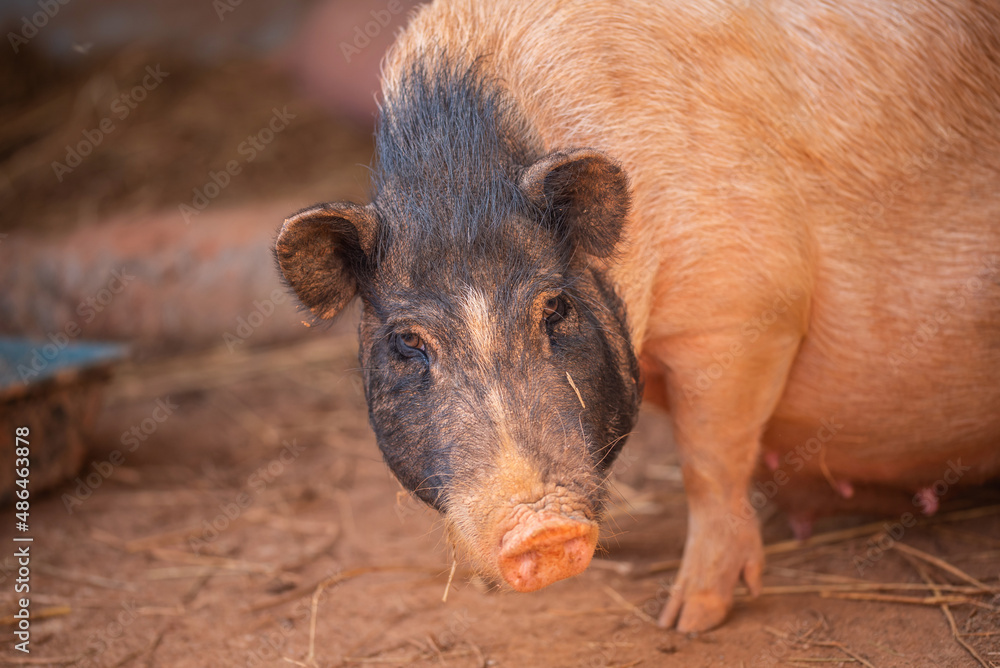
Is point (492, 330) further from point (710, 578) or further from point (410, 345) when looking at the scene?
point (710, 578)

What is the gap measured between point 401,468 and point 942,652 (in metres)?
1.88

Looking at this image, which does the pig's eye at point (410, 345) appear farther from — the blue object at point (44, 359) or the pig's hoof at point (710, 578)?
the blue object at point (44, 359)

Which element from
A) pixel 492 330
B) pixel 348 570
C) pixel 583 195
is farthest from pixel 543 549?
pixel 348 570

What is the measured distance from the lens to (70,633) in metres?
3.37

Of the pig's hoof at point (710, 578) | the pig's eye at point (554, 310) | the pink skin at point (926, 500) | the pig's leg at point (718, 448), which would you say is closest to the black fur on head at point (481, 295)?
the pig's eye at point (554, 310)

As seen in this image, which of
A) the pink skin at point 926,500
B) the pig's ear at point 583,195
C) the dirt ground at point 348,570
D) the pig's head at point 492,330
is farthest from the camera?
the pink skin at point 926,500

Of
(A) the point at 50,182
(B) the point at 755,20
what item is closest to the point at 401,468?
(B) the point at 755,20

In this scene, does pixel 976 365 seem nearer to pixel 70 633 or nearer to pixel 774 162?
pixel 774 162

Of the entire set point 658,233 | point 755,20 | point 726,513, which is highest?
point 755,20

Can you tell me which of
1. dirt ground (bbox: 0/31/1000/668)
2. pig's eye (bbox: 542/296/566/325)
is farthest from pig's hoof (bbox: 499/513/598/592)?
pig's eye (bbox: 542/296/566/325)

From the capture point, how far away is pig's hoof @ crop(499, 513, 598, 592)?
7.12 ft

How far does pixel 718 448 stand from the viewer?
3.12 meters

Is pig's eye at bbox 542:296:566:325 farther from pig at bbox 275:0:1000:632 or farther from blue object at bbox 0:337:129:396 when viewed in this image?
blue object at bbox 0:337:129:396

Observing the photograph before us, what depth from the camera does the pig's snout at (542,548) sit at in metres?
2.17
